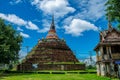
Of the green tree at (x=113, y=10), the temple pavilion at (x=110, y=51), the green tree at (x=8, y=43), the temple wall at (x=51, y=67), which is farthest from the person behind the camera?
the temple wall at (x=51, y=67)

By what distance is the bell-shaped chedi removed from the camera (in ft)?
205

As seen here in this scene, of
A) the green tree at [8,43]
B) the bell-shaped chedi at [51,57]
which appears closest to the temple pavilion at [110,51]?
the green tree at [8,43]

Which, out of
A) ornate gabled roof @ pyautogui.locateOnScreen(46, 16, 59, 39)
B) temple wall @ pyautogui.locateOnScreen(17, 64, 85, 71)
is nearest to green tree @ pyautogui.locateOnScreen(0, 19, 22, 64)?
temple wall @ pyautogui.locateOnScreen(17, 64, 85, 71)

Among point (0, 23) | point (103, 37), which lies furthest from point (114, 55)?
point (0, 23)

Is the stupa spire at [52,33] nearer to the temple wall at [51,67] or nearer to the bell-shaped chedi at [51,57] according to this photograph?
the bell-shaped chedi at [51,57]

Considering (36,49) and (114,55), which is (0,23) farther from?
(114,55)

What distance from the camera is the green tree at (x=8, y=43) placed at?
151 feet

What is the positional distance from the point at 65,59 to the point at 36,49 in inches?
380

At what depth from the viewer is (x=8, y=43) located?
5041cm

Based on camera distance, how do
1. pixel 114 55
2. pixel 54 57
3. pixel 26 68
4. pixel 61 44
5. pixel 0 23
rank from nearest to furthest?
pixel 114 55, pixel 0 23, pixel 26 68, pixel 54 57, pixel 61 44

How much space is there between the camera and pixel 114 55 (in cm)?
3506

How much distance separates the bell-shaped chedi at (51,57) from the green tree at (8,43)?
1019 cm

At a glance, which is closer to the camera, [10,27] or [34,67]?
[10,27]

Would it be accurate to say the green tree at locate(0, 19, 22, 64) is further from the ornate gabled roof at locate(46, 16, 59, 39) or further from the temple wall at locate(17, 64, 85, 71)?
the ornate gabled roof at locate(46, 16, 59, 39)
